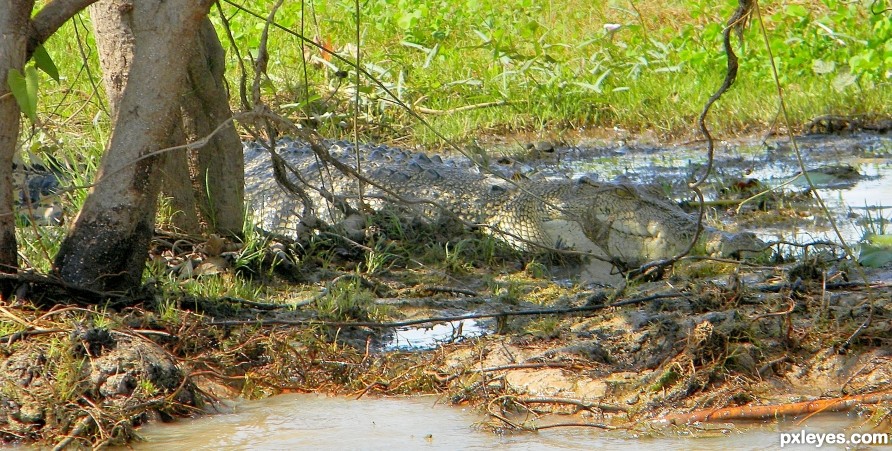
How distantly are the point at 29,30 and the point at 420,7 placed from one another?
615 cm

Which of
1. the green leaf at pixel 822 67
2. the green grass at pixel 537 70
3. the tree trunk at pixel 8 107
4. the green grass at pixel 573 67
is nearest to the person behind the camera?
the tree trunk at pixel 8 107

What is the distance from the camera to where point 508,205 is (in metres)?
5.75

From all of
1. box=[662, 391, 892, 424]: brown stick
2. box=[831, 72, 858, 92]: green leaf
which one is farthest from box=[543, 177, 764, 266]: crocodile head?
box=[831, 72, 858, 92]: green leaf

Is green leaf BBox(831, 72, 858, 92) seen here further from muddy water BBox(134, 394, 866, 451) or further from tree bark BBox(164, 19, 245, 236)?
muddy water BBox(134, 394, 866, 451)

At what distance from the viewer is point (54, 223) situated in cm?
462

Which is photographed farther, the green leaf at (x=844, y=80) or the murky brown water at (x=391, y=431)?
the green leaf at (x=844, y=80)

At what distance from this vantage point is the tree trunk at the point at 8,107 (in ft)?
10.2

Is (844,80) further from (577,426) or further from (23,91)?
(23,91)

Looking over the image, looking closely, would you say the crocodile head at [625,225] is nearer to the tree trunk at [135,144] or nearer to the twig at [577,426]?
the twig at [577,426]

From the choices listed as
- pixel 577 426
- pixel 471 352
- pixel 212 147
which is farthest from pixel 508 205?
pixel 577 426

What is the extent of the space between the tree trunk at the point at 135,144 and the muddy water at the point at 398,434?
711mm

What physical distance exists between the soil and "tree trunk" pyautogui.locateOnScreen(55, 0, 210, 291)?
5.0 inches

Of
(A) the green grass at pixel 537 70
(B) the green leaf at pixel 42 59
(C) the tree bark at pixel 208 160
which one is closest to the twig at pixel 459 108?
(A) the green grass at pixel 537 70

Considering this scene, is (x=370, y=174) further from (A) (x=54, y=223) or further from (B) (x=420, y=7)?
(B) (x=420, y=7)
